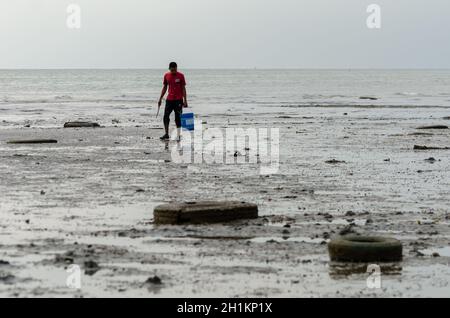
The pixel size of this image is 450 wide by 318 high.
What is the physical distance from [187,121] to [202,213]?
50.8ft

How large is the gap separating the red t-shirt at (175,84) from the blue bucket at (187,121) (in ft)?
7.40

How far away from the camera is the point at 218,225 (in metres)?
9.89

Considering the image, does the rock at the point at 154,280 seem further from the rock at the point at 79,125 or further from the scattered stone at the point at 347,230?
the rock at the point at 79,125

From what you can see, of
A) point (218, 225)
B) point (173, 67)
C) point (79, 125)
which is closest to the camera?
point (218, 225)

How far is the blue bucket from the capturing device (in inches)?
987

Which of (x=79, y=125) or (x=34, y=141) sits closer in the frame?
(x=34, y=141)

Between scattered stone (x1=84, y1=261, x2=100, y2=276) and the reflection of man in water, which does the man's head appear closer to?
the reflection of man in water

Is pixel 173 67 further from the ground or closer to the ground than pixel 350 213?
further from the ground

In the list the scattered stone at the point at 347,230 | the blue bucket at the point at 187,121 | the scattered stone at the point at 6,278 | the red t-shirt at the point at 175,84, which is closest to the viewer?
the scattered stone at the point at 6,278

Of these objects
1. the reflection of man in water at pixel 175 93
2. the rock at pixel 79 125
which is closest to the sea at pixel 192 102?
the rock at pixel 79 125

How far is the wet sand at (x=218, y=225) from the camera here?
7258mm

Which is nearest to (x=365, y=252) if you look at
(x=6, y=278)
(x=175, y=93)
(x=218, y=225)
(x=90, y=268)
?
(x=218, y=225)

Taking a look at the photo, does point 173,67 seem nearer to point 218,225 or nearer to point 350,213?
point 350,213
